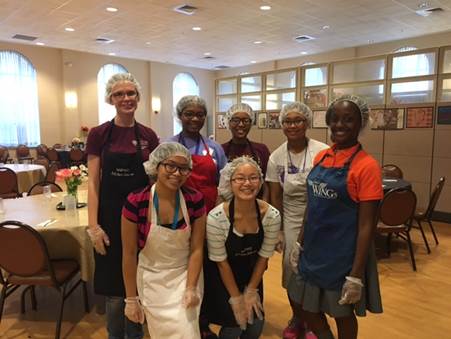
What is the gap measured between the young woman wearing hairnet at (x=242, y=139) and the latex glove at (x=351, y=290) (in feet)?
3.14

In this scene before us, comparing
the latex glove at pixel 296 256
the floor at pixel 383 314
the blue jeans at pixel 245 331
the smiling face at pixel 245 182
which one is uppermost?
the smiling face at pixel 245 182

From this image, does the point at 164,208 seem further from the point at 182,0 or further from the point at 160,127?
the point at 160,127

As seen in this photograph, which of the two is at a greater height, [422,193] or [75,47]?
[75,47]

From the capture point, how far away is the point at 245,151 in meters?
2.38

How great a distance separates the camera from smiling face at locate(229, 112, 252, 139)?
233 cm

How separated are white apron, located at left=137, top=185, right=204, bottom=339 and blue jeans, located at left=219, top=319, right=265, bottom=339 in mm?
286

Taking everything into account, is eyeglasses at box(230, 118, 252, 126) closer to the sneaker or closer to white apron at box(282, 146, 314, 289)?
white apron at box(282, 146, 314, 289)

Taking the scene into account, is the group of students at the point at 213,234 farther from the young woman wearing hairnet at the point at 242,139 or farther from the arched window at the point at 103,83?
the arched window at the point at 103,83

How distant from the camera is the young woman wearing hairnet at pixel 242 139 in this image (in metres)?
2.34

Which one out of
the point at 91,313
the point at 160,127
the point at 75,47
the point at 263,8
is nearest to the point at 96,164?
the point at 91,313

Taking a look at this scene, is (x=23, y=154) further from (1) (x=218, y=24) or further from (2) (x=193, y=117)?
(2) (x=193, y=117)

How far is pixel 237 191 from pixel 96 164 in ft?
2.55

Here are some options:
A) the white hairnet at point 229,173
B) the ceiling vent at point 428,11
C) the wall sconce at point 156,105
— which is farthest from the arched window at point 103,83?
the white hairnet at point 229,173

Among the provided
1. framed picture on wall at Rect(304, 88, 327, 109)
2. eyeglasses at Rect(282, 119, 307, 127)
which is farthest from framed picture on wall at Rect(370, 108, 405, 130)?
eyeglasses at Rect(282, 119, 307, 127)
